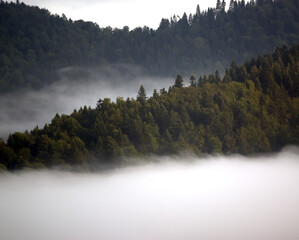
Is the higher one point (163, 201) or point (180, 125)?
point (180, 125)

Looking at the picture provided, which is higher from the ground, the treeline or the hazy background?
the treeline

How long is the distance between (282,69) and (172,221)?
1902 inches

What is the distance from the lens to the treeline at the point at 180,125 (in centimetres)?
9956

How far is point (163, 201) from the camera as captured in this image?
131 m

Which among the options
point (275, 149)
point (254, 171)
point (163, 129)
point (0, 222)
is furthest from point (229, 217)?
point (0, 222)

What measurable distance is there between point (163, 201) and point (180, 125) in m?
28.9

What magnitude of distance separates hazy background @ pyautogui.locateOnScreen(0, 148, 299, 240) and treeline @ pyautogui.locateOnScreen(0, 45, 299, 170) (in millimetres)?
3492

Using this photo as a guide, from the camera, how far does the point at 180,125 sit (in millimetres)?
110625

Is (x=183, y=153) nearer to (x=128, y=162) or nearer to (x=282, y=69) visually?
(x=128, y=162)

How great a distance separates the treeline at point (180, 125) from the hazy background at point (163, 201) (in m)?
3.49

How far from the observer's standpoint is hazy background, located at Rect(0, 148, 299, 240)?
104500 mm

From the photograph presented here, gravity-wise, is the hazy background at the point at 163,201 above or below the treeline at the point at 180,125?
below

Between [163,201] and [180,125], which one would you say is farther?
[163,201]

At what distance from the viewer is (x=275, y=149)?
116 meters
